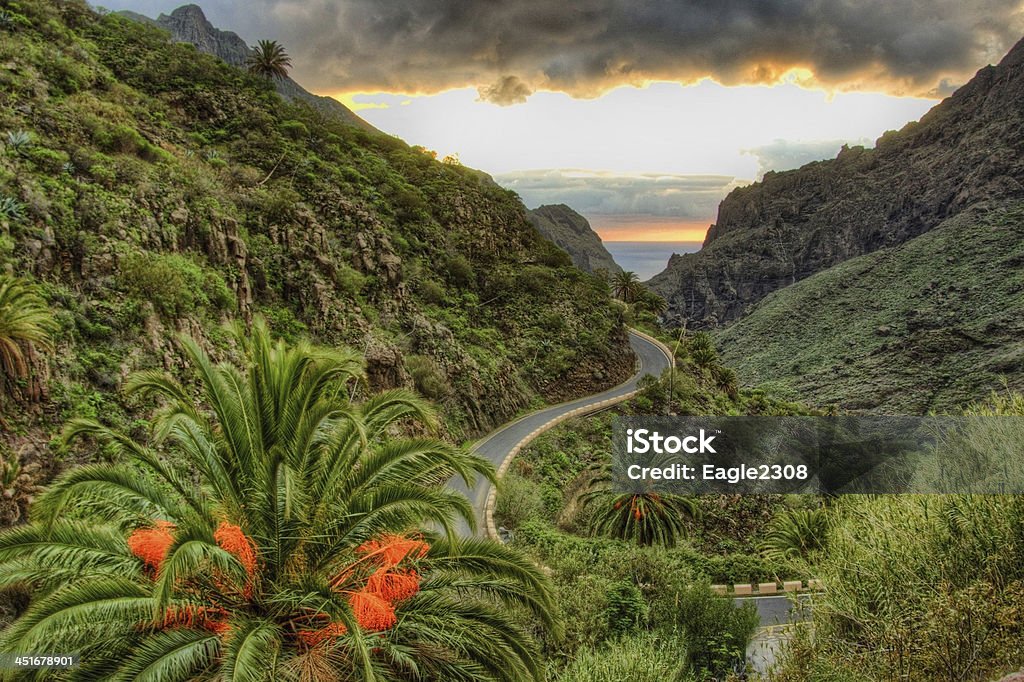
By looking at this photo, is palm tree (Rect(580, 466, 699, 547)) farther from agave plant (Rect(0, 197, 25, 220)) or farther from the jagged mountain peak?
the jagged mountain peak

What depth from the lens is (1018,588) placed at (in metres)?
8.02

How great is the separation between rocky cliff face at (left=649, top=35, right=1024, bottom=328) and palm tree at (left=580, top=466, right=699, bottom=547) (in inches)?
3791

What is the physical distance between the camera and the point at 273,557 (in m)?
6.74

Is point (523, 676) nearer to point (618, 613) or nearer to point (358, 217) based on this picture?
point (618, 613)

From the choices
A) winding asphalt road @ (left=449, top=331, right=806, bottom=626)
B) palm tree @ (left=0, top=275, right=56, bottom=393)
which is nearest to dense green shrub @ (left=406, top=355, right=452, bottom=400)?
winding asphalt road @ (left=449, top=331, right=806, bottom=626)

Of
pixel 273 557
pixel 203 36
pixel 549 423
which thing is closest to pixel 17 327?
pixel 273 557

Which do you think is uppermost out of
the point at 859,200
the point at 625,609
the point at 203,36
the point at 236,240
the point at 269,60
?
the point at 203,36

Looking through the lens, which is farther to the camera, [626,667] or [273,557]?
[626,667]

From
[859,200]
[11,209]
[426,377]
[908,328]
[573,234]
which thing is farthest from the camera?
[573,234]

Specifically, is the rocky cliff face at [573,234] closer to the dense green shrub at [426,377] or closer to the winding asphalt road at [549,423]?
the winding asphalt road at [549,423]

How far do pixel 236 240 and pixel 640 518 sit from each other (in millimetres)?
19464

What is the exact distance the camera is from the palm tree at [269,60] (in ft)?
129

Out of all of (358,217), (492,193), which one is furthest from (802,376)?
(358,217)

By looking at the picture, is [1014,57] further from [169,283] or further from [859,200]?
[169,283]
